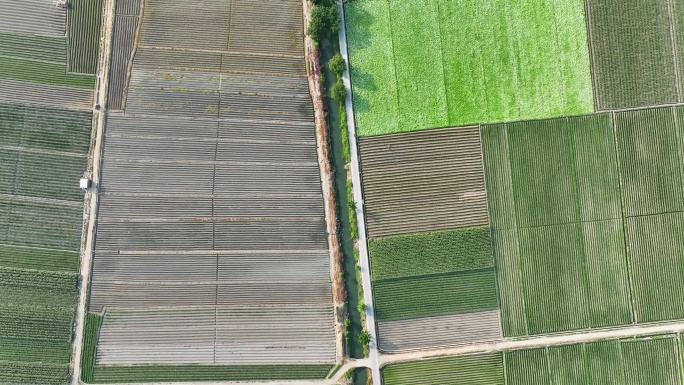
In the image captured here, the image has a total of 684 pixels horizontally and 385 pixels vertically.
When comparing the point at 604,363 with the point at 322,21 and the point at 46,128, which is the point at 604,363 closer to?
the point at 322,21

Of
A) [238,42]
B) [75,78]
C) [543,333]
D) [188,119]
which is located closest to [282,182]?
[188,119]

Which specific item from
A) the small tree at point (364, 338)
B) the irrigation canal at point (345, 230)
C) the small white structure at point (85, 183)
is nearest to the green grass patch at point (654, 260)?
the small tree at point (364, 338)

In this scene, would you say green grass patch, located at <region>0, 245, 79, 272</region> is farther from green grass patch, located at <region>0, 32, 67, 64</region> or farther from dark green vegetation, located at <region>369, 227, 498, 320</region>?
dark green vegetation, located at <region>369, 227, 498, 320</region>

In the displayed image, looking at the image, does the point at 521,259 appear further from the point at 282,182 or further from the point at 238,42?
the point at 238,42

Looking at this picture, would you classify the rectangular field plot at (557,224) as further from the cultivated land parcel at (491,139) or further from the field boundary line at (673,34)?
the field boundary line at (673,34)

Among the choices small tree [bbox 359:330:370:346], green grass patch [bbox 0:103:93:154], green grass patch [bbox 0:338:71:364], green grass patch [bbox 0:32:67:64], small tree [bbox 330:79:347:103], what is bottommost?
small tree [bbox 359:330:370:346]

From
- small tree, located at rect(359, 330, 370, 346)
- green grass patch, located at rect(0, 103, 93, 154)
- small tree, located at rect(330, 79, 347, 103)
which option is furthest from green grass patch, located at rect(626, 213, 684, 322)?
green grass patch, located at rect(0, 103, 93, 154)
